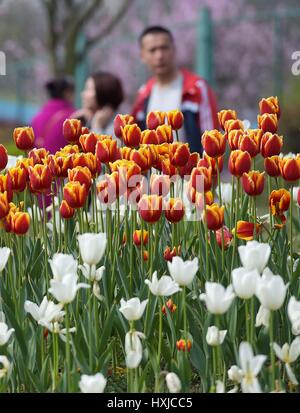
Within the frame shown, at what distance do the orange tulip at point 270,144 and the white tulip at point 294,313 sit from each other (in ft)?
1.96

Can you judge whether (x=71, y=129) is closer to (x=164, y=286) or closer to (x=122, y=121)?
(x=122, y=121)

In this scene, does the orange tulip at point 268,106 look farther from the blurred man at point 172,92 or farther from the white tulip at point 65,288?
the blurred man at point 172,92

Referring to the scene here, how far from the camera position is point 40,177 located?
2.69 metres

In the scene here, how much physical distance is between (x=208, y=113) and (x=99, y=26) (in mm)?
20324

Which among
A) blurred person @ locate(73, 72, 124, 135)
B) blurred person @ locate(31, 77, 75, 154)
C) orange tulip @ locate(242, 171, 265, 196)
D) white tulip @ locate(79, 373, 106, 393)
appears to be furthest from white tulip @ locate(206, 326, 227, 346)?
blurred person @ locate(31, 77, 75, 154)

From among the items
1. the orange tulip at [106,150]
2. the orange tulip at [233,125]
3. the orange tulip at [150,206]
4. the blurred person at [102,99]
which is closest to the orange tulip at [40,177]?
the orange tulip at [106,150]

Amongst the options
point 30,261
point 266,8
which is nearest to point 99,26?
point 266,8

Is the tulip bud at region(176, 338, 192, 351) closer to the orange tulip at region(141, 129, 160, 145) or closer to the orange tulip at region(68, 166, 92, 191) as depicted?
the orange tulip at region(68, 166, 92, 191)

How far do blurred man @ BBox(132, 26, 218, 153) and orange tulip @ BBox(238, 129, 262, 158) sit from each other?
158 inches

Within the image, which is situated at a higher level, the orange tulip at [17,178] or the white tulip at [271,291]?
the orange tulip at [17,178]

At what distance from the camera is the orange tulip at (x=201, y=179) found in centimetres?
265

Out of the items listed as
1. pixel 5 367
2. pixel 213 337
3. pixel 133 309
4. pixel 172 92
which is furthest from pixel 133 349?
pixel 172 92

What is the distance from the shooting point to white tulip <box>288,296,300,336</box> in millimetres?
2201

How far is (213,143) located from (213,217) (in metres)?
0.38
